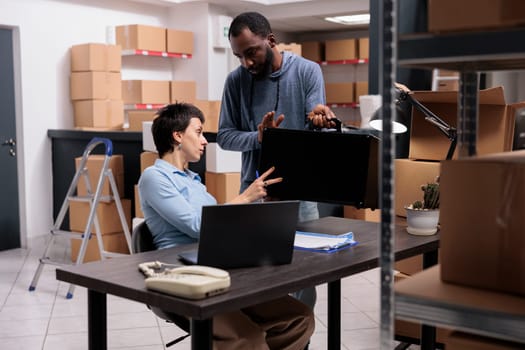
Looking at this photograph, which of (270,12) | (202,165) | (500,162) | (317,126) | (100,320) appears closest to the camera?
(500,162)

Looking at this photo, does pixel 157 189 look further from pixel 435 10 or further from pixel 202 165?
pixel 202 165

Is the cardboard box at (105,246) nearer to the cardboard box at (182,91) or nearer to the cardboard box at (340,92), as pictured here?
the cardboard box at (182,91)

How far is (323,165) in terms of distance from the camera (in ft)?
8.19

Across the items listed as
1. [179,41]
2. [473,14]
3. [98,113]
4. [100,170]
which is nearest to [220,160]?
[100,170]

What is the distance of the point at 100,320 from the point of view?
2100mm

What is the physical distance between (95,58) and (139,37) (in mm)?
840

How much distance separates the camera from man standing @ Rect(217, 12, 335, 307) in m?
2.94

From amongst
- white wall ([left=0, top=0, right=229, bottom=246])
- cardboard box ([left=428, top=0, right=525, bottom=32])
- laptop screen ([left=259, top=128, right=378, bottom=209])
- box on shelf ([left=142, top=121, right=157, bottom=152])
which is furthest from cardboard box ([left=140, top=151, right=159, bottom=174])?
cardboard box ([left=428, top=0, right=525, bottom=32])

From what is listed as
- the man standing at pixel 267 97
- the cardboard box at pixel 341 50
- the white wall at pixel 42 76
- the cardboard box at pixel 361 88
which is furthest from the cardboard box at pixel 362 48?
the man standing at pixel 267 97

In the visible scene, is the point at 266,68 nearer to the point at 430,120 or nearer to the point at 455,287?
the point at 430,120

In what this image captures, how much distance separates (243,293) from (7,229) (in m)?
5.13

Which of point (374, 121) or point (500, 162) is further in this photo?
point (374, 121)

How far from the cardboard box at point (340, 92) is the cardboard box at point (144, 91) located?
11.1 ft

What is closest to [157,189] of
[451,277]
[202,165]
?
[451,277]
